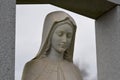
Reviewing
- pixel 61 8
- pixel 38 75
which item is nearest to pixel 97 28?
pixel 61 8

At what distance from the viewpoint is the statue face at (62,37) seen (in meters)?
3.27

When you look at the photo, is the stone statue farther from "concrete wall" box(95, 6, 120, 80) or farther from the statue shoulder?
"concrete wall" box(95, 6, 120, 80)

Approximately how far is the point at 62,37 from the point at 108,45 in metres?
0.58

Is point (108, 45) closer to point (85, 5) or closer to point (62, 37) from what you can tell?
point (85, 5)

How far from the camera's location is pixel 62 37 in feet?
10.7

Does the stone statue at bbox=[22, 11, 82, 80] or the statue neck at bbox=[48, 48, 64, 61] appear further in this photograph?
the statue neck at bbox=[48, 48, 64, 61]

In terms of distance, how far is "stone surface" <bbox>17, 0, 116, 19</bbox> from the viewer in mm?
3545

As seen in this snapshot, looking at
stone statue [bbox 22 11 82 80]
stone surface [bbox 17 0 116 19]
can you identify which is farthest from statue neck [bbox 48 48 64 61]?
stone surface [bbox 17 0 116 19]
